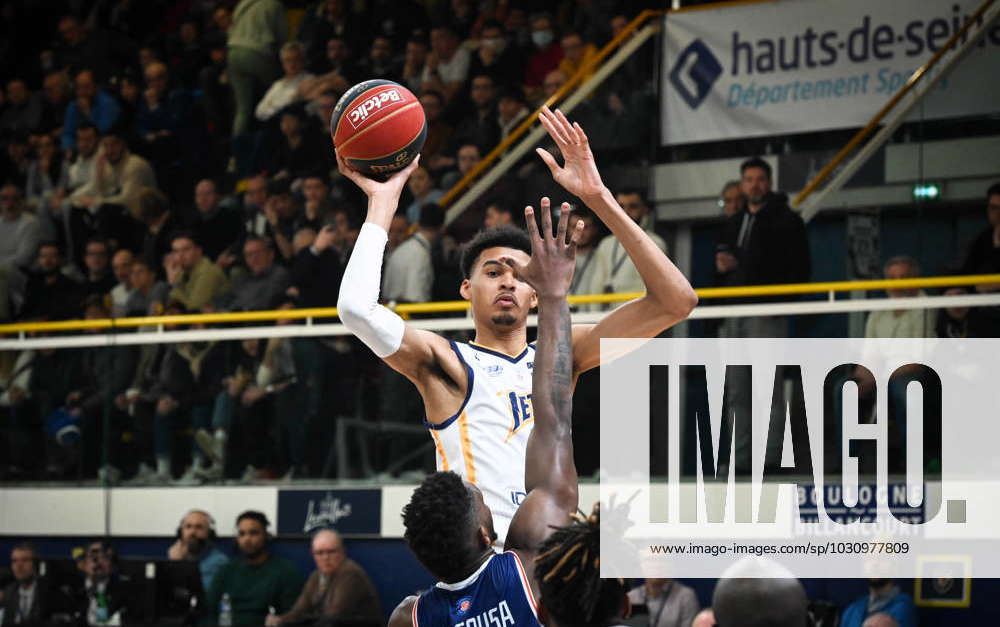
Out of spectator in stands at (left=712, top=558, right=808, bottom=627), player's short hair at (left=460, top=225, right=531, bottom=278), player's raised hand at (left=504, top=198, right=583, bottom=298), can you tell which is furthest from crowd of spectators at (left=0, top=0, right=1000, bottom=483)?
spectator in stands at (left=712, top=558, right=808, bottom=627)

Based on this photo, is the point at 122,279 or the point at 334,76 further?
the point at 334,76

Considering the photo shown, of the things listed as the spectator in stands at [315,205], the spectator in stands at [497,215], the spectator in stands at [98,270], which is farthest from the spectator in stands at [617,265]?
the spectator in stands at [98,270]

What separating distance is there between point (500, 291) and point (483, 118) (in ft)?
23.0

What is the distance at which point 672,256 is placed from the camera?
11.1 metres

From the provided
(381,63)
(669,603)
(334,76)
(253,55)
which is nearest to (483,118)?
(381,63)

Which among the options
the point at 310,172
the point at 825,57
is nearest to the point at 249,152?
the point at 310,172

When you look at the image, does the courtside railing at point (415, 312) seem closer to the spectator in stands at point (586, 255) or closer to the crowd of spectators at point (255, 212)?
the crowd of spectators at point (255, 212)

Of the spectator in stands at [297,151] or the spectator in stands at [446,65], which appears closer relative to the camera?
the spectator in stands at [446,65]

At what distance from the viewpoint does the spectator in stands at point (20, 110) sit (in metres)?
15.5

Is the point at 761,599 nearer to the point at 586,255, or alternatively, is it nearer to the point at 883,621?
the point at 883,621

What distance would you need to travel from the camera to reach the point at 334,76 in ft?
43.3

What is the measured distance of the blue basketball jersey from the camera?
4051 millimetres

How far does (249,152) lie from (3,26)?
17.6 feet

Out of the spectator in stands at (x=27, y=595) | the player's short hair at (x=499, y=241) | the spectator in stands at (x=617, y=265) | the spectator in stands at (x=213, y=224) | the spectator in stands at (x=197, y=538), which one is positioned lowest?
the spectator in stands at (x=27, y=595)
